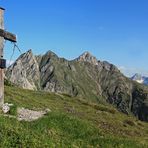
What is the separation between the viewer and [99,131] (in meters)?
29.8

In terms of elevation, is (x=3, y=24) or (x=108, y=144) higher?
(x=3, y=24)

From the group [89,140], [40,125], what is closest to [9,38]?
[40,125]

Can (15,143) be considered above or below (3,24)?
below

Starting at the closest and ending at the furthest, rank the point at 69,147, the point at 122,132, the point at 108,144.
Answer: the point at 69,147
the point at 108,144
the point at 122,132

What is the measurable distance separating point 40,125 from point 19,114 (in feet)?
12.8

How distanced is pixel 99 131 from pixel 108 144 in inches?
179

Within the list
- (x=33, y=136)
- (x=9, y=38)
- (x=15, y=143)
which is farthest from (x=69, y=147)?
(x=9, y=38)

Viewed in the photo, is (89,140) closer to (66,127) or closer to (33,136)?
(66,127)

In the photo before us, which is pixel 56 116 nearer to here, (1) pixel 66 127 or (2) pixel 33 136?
(1) pixel 66 127

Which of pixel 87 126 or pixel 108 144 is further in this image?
pixel 87 126

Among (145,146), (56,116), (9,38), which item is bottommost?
(145,146)

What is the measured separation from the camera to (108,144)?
25250mm

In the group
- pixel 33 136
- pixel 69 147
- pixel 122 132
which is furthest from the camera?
pixel 122 132

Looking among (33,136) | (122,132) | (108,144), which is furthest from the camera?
(122,132)
